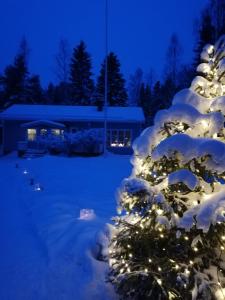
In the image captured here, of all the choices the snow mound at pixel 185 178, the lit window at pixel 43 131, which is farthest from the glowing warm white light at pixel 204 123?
the lit window at pixel 43 131

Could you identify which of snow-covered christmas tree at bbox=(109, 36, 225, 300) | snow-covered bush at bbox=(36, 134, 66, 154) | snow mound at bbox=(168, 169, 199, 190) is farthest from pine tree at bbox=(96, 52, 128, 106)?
snow mound at bbox=(168, 169, 199, 190)

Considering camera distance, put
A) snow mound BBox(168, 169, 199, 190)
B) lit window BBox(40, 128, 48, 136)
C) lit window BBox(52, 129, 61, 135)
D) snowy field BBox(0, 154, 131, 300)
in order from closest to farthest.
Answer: snow mound BBox(168, 169, 199, 190) < snowy field BBox(0, 154, 131, 300) < lit window BBox(40, 128, 48, 136) < lit window BBox(52, 129, 61, 135)

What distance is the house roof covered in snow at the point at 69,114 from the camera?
95.8ft

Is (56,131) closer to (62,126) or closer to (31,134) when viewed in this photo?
(62,126)

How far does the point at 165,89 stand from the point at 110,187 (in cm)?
3184

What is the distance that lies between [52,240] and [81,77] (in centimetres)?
4262

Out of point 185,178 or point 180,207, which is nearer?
point 185,178

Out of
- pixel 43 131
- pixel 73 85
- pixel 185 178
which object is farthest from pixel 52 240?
pixel 73 85

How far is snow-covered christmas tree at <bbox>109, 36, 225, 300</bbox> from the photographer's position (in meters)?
3.40

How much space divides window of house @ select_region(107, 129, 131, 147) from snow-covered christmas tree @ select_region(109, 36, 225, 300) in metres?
25.7

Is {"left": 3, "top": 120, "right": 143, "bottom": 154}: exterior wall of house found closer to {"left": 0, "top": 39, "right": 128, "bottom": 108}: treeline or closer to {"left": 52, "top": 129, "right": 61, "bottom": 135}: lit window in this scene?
{"left": 52, "top": 129, "right": 61, "bottom": 135}: lit window

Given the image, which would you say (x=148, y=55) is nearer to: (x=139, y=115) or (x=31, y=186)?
(x=139, y=115)

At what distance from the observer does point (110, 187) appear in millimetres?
12680

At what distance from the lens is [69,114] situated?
30281 millimetres
